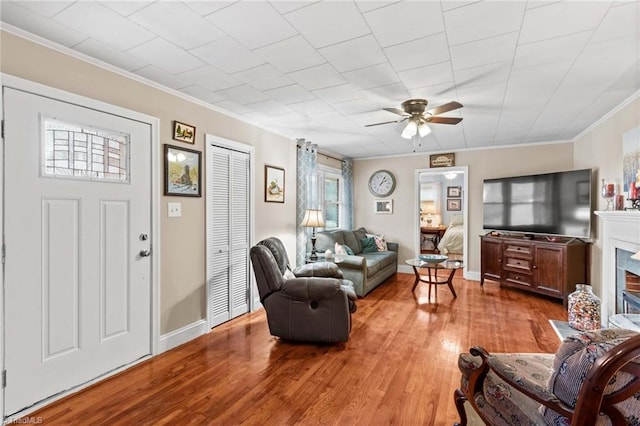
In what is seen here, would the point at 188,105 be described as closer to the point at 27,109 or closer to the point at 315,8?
the point at 27,109

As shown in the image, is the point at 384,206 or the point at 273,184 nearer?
the point at 273,184

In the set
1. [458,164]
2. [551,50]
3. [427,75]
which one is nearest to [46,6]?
[427,75]

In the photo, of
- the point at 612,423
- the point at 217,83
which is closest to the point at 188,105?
the point at 217,83

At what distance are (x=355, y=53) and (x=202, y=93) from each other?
1574mm

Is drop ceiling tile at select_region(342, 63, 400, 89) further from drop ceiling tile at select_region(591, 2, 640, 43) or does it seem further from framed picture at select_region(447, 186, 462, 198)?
framed picture at select_region(447, 186, 462, 198)

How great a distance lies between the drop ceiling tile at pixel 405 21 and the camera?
1.65 metres

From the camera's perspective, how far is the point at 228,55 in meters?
2.18

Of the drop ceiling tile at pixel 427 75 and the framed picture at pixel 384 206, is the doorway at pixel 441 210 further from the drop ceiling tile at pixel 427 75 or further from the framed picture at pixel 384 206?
the drop ceiling tile at pixel 427 75

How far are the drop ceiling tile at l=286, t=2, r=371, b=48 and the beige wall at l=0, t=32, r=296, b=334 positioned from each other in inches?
62.5

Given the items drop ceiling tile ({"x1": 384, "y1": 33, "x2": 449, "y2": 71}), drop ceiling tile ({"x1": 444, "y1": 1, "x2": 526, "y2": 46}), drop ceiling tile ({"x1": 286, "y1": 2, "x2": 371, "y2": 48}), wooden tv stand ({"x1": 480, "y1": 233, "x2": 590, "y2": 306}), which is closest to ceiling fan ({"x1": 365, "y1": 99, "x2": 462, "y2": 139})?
drop ceiling tile ({"x1": 384, "y1": 33, "x2": 449, "y2": 71})

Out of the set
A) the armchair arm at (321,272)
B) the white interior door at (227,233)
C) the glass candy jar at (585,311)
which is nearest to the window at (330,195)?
the white interior door at (227,233)

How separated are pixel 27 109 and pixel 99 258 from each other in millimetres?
1084

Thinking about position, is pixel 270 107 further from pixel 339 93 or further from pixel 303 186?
pixel 303 186

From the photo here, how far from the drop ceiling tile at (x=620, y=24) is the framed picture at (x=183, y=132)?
3190 mm
